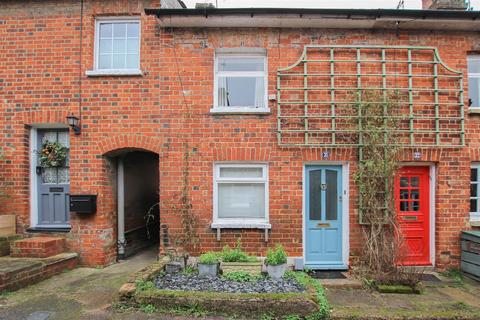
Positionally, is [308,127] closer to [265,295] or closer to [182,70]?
[182,70]

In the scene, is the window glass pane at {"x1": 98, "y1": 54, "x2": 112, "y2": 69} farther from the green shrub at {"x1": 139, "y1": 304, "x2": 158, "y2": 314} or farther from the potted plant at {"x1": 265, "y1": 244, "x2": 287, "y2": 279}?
the potted plant at {"x1": 265, "y1": 244, "x2": 287, "y2": 279}

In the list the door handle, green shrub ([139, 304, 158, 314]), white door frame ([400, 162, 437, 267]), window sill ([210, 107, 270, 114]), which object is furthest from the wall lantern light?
white door frame ([400, 162, 437, 267])

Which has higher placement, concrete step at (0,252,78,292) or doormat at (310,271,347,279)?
concrete step at (0,252,78,292)

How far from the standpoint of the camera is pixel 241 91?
6.66 meters

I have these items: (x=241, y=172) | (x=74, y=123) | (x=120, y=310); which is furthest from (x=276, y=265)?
(x=74, y=123)

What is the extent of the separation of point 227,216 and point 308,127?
8.63 ft

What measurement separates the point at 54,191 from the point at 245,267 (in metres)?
4.77

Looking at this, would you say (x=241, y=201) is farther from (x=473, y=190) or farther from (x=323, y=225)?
(x=473, y=190)

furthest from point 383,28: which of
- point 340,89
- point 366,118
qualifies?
point 366,118

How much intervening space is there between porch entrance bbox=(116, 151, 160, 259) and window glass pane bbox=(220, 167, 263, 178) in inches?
76.8

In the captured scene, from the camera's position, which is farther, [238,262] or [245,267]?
[238,262]

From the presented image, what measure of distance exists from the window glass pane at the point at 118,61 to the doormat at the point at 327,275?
6.21m

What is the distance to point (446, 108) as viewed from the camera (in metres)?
6.41

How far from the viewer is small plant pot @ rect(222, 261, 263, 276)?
540 centimetres
